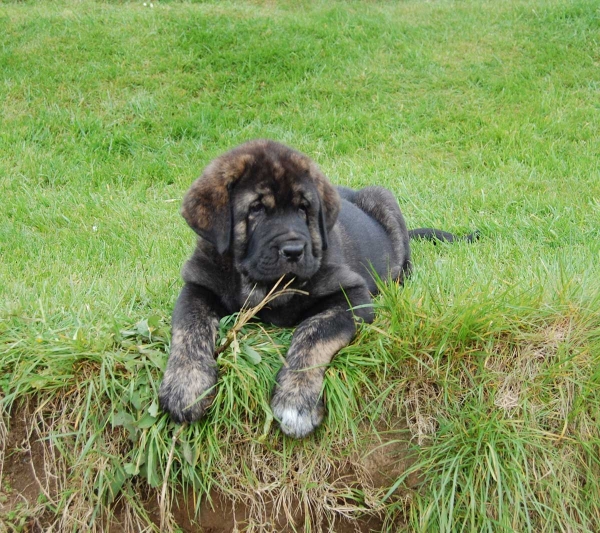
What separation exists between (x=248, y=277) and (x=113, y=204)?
156 inches

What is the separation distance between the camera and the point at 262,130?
9938 millimetres

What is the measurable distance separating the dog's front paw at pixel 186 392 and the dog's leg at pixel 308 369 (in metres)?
0.35

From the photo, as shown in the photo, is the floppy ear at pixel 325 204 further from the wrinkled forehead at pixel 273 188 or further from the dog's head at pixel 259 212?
the wrinkled forehead at pixel 273 188

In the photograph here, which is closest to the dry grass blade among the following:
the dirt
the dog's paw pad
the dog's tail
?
the dog's paw pad

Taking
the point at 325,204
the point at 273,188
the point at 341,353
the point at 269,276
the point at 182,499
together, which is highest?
the point at 273,188

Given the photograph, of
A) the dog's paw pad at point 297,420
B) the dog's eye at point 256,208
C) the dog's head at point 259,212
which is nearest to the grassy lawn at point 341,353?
the dog's paw pad at point 297,420

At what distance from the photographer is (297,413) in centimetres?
335

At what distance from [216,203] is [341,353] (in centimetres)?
114

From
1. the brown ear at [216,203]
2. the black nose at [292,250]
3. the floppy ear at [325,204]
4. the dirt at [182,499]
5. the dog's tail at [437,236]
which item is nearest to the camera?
the dirt at [182,499]

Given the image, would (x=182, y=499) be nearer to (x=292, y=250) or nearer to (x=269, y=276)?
(x=269, y=276)

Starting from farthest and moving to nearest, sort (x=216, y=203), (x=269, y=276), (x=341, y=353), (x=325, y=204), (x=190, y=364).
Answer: (x=325, y=204) < (x=216, y=203) < (x=269, y=276) < (x=341, y=353) < (x=190, y=364)

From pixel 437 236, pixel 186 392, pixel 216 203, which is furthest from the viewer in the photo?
pixel 437 236

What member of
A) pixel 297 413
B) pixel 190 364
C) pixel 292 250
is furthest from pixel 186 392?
pixel 292 250

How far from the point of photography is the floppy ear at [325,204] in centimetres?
418
